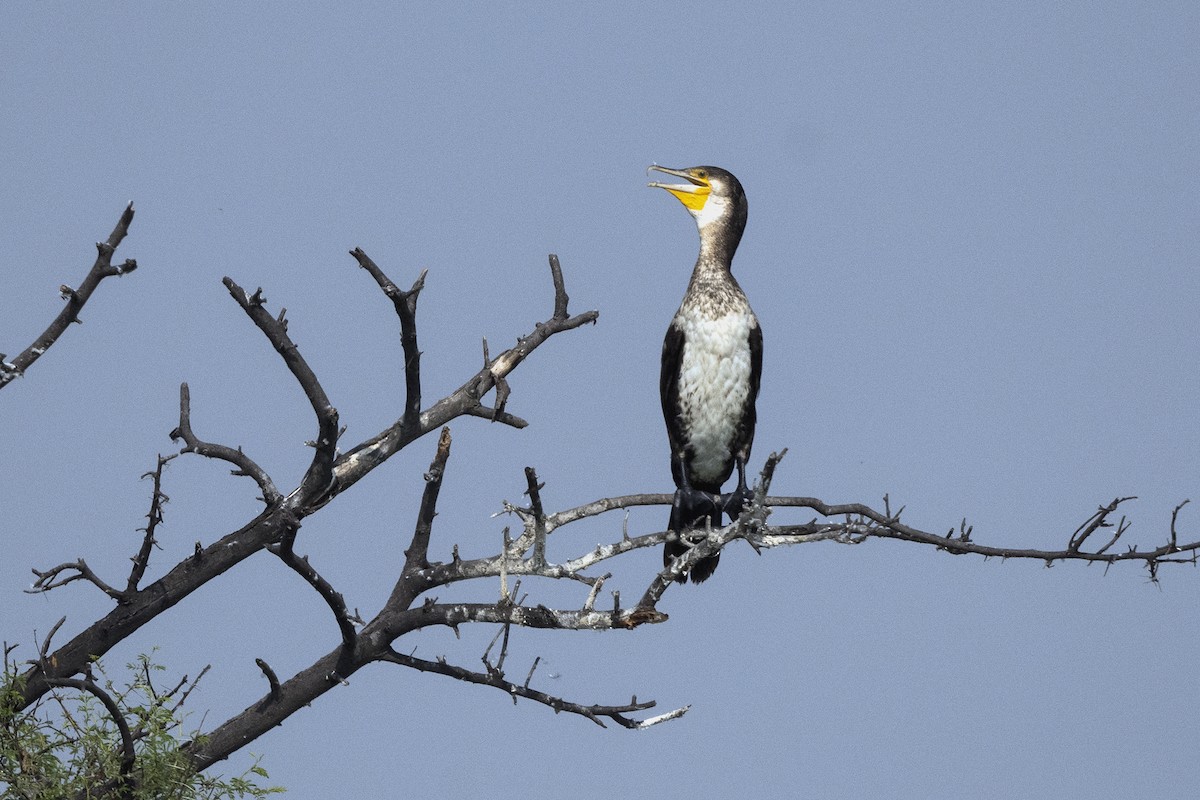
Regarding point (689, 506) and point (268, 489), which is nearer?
point (268, 489)

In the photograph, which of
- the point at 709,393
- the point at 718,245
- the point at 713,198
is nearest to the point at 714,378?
the point at 709,393

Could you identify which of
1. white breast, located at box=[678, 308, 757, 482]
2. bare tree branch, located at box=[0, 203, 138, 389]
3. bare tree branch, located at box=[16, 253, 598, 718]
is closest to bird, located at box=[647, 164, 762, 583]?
white breast, located at box=[678, 308, 757, 482]

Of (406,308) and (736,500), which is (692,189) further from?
(406,308)

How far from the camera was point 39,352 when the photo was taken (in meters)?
6.00

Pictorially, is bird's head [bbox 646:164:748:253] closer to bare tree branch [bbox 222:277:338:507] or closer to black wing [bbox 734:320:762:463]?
black wing [bbox 734:320:762:463]

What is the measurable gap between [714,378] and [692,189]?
1122 millimetres

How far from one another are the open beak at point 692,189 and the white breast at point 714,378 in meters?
0.76

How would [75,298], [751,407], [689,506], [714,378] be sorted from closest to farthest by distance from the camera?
[75,298] → [689,506] → [714,378] → [751,407]

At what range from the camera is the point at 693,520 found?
7301 millimetres

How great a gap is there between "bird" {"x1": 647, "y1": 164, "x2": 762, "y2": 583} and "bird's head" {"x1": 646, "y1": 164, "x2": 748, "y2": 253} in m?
0.30

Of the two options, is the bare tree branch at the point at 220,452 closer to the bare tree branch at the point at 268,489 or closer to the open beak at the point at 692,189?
the bare tree branch at the point at 268,489

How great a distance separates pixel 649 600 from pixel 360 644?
1.35 metres

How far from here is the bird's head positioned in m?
7.89

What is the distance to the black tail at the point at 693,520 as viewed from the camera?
7.00 meters
